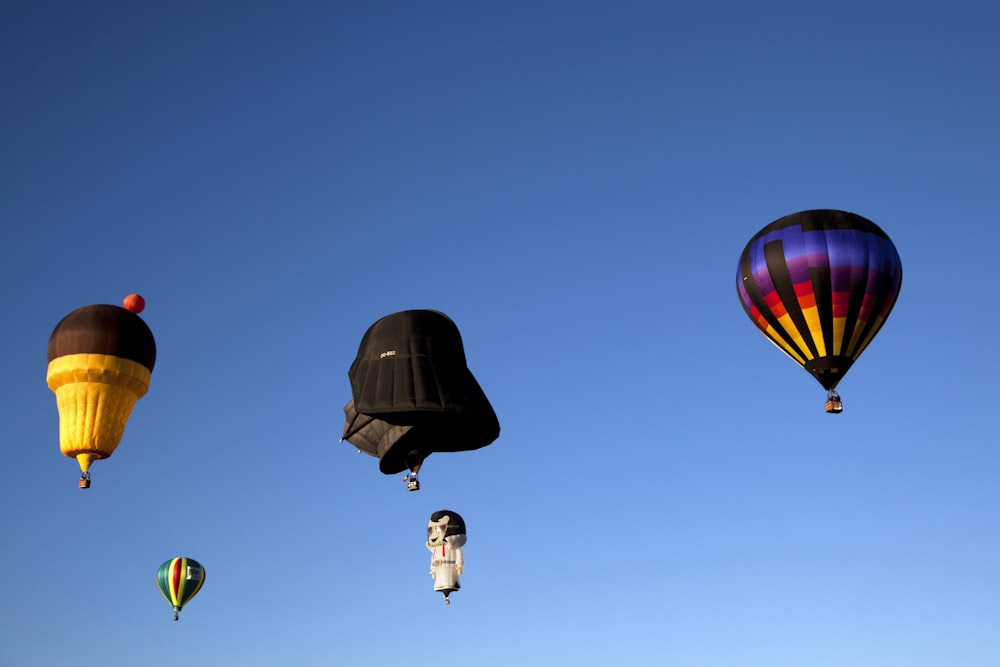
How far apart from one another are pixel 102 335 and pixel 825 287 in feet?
51.5

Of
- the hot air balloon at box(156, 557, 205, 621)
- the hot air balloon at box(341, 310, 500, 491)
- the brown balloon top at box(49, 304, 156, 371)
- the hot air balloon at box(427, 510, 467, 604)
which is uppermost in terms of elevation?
the brown balloon top at box(49, 304, 156, 371)

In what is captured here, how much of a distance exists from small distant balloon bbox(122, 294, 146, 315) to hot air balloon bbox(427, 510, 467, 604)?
882 cm

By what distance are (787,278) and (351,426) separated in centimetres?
971

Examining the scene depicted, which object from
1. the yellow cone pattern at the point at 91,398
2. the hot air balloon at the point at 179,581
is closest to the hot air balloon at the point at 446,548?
the yellow cone pattern at the point at 91,398

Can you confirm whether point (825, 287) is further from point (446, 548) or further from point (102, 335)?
point (102, 335)

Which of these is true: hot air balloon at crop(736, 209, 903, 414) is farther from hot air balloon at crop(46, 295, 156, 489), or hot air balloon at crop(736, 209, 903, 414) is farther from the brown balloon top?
hot air balloon at crop(46, 295, 156, 489)

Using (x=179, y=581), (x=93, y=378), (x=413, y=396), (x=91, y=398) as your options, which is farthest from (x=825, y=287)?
(x=179, y=581)

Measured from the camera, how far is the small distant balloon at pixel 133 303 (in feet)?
103

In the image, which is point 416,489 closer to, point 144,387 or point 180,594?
point 144,387

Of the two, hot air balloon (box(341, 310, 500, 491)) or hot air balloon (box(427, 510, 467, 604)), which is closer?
hot air balloon (box(341, 310, 500, 491))

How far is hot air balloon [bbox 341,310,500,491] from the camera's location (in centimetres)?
2372

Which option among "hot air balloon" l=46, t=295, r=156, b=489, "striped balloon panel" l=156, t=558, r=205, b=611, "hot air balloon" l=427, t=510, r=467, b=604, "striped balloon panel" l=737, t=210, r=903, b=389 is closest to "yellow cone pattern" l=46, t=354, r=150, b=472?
"hot air balloon" l=46, t=295, r=156, b=489

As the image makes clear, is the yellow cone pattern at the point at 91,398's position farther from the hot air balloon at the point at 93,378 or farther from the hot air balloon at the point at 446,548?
the hot air balloon at the point at 446,548

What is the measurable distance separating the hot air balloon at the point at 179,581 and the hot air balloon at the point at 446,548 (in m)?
18.9
